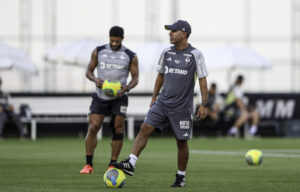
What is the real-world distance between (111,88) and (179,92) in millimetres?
2611

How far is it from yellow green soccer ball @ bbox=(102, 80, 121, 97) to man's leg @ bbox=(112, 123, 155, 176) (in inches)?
97.4

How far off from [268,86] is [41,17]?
10.0m

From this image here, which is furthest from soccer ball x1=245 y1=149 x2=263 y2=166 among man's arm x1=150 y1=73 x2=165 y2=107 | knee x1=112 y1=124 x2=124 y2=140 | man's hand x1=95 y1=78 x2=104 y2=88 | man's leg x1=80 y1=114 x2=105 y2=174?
man's arm x1=150 y1=73 x2=165 y2=107

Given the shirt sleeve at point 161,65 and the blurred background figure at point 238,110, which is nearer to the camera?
the shirt sleeve at point 161,65

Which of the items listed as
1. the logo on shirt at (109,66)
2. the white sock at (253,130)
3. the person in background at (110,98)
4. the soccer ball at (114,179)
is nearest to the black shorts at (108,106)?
the person in background at (110,98)

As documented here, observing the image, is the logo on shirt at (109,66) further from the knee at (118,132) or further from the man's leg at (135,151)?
the man's leg at (135,151)

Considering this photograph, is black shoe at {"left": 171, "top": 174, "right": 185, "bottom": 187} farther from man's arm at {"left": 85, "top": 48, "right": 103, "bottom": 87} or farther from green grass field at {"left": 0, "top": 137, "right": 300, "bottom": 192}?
man's arm at {"left": 85, "top": 48, "right": 103, "bottom": 87}

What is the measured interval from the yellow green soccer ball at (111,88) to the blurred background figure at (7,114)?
587 inches

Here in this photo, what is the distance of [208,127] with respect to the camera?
Answer: 31625 mm

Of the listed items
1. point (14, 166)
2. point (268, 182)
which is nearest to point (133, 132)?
point (14, 166)

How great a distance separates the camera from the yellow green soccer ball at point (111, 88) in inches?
521

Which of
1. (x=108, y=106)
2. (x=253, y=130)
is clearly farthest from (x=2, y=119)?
(x=108, y=106)

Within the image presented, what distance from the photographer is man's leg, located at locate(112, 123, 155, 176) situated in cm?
1041

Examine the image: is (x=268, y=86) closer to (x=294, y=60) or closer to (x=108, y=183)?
(x=294, y=60)
